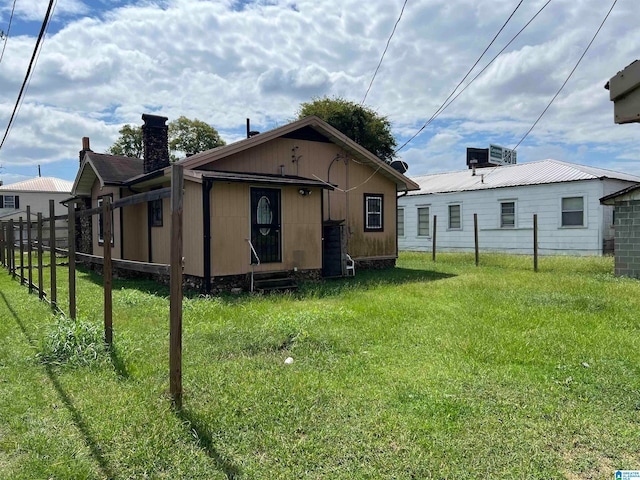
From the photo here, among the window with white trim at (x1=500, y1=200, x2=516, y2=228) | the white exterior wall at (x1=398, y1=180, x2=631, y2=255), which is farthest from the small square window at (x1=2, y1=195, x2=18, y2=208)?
the window with white trim at (x1=500, y1=200, x2=516, y2=228)

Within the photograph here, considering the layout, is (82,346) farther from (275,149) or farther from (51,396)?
(275,149)

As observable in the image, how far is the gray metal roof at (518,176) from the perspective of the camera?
1851 cm

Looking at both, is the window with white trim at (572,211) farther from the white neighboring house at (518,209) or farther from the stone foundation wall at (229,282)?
the stone foundation wall at (229,282)

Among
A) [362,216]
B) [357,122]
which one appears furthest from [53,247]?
[357,122]

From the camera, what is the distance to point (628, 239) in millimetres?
12023

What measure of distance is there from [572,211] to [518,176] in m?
3.25

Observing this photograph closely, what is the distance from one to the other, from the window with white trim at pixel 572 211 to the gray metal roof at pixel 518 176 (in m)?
0.82

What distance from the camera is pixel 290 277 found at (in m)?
11.1

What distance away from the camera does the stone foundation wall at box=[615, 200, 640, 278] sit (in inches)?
464

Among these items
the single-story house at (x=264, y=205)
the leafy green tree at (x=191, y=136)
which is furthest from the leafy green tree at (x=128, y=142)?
the single-story house at (x=264, y=205)

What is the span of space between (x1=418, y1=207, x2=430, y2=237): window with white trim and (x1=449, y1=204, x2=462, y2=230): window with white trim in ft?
4.35

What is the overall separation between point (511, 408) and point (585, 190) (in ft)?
54.3

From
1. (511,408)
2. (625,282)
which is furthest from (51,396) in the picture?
(625,282)

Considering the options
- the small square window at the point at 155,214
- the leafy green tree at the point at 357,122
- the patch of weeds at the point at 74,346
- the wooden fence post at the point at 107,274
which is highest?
the leafy green tree at the point at 357,122
